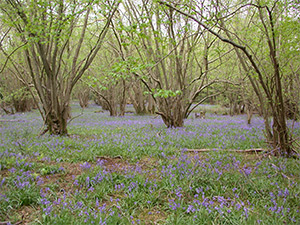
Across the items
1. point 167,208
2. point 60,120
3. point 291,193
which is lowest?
point 167,208

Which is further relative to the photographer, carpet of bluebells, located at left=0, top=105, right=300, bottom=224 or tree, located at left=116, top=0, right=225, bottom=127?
tree, located at left=116, top=0, right=225, bottom=127

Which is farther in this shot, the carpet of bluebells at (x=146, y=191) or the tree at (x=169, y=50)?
the tree at (x=169, y=50)

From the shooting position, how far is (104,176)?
4246 millimetres

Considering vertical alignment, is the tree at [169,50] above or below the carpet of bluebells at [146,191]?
above

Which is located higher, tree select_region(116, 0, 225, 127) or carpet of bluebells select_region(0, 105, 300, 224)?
tree select_region(116, 0, 225, 127)

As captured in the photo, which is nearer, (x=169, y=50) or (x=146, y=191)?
(x=146, y=191)

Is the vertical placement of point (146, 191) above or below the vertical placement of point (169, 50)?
below

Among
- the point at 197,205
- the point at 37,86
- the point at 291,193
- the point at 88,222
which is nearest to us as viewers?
the point at 88,222

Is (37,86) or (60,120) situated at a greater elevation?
(37,86)

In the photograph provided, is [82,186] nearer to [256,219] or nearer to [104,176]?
[104,176]

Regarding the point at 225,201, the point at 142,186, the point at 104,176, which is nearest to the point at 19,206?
the point at 104,176

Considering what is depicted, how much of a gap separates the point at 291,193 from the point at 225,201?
115 cm

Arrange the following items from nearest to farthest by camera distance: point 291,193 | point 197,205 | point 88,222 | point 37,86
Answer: point 88,222 → point 197,205 → point 291,193 → point 37,86

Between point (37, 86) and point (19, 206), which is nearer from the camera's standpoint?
point (19, 206)
